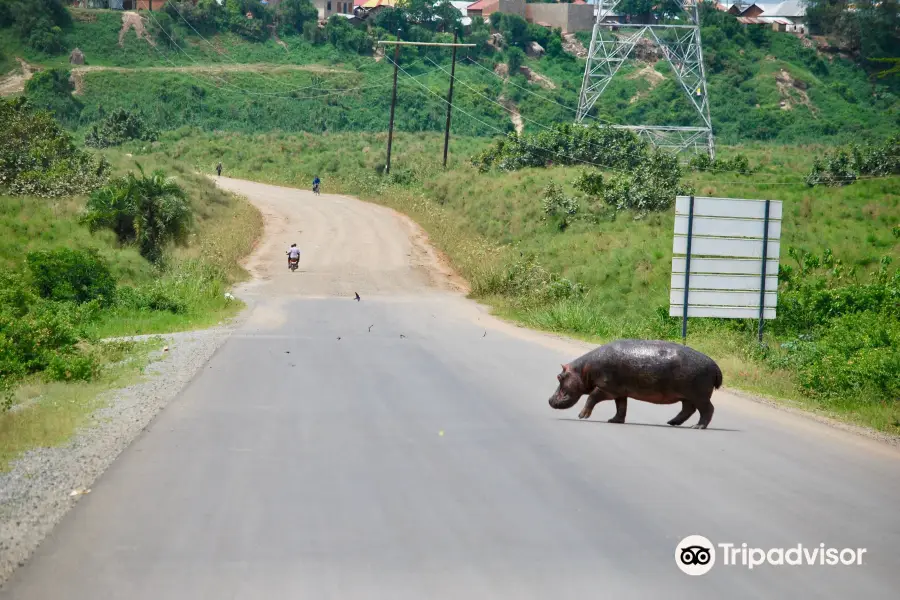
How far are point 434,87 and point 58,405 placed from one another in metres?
93.9

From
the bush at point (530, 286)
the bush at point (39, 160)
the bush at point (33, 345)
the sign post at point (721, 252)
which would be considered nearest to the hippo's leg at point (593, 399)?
the sign post at point (721, 252)

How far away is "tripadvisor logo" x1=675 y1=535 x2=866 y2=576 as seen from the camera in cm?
741

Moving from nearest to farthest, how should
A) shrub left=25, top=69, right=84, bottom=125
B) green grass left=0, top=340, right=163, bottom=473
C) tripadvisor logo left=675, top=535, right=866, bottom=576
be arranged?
tripadvisor logo left=675, top=535, right=866, bottom=576 → green grass left=0, top=340, right=163, bottom=473 → shrub left=25, top=69, right=84, bottom=125

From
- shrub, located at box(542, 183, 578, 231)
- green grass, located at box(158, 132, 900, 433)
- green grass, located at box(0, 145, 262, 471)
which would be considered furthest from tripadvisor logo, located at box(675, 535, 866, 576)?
shrub, located at box(542, 183, 578, 231)

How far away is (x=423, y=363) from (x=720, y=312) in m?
5.72

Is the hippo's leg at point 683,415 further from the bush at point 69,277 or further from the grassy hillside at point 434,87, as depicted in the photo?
the grassy hillside at point 434,87

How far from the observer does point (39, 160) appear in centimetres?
4594

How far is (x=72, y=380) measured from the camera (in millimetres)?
16547

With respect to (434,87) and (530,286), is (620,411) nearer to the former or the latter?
(530,286)

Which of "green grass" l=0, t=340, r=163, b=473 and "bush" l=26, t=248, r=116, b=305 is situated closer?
"green grass" l=0, t=340, r=163, b=473

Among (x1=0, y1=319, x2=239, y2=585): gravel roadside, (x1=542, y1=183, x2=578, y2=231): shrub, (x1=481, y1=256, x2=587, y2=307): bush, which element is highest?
(x1=542, y1=183, x2=578, y2=231): shrub

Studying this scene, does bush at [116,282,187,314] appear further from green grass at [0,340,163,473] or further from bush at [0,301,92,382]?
bush at [0,301,92,382]

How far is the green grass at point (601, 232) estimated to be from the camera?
21594 mm

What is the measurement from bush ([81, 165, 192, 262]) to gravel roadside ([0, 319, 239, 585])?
20718 mm
